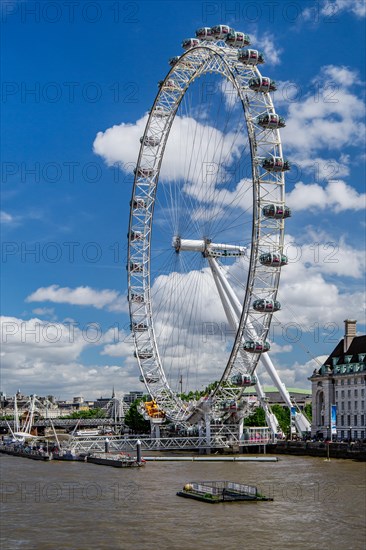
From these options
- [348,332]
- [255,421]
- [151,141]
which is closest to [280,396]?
[255,421]

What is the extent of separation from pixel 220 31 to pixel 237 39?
202 cm

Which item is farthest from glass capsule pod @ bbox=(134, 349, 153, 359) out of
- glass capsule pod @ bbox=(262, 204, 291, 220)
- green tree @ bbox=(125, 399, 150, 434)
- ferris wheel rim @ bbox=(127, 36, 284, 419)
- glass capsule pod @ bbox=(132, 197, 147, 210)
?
green tree @ bbox=(125, 399, 150, 434)

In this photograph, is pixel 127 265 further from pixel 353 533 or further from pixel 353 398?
pixel 353 533

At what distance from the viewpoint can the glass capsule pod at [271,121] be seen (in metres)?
68.4

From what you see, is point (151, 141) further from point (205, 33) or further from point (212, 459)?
point (212, 459)

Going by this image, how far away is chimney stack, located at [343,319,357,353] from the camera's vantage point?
94.0m

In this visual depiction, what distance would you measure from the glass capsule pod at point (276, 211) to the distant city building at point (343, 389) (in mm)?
23353

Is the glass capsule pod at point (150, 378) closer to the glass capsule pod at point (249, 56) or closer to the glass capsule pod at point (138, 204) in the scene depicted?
the glass capsule pod at point (138, 204)

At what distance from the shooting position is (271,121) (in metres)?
68.4

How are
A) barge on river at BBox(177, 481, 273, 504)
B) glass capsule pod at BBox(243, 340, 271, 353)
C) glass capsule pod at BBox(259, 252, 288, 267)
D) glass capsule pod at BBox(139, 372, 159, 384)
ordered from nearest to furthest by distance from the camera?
barge on river at BBox(177, 481, 273, 504) < glass capsule pod at BBox(259, 252, 288, 267) < glass capsule pod at BBox(243, 340, 271, 353) < glass capsule pod at BBox(139, 372, 159, 384)

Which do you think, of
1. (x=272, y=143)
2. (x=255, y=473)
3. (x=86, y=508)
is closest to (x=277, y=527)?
(x=86, y=508)

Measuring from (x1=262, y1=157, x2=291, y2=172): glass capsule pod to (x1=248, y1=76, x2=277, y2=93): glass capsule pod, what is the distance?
18.1 feet

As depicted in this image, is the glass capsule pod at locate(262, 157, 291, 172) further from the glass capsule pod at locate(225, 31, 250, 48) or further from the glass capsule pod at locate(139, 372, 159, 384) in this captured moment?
the glass capsule pod at locate(139, 372, 159, 384)

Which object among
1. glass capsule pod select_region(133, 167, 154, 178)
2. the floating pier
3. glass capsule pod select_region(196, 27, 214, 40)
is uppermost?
glass capsule pod select_region(196, 27, 214, 40)
